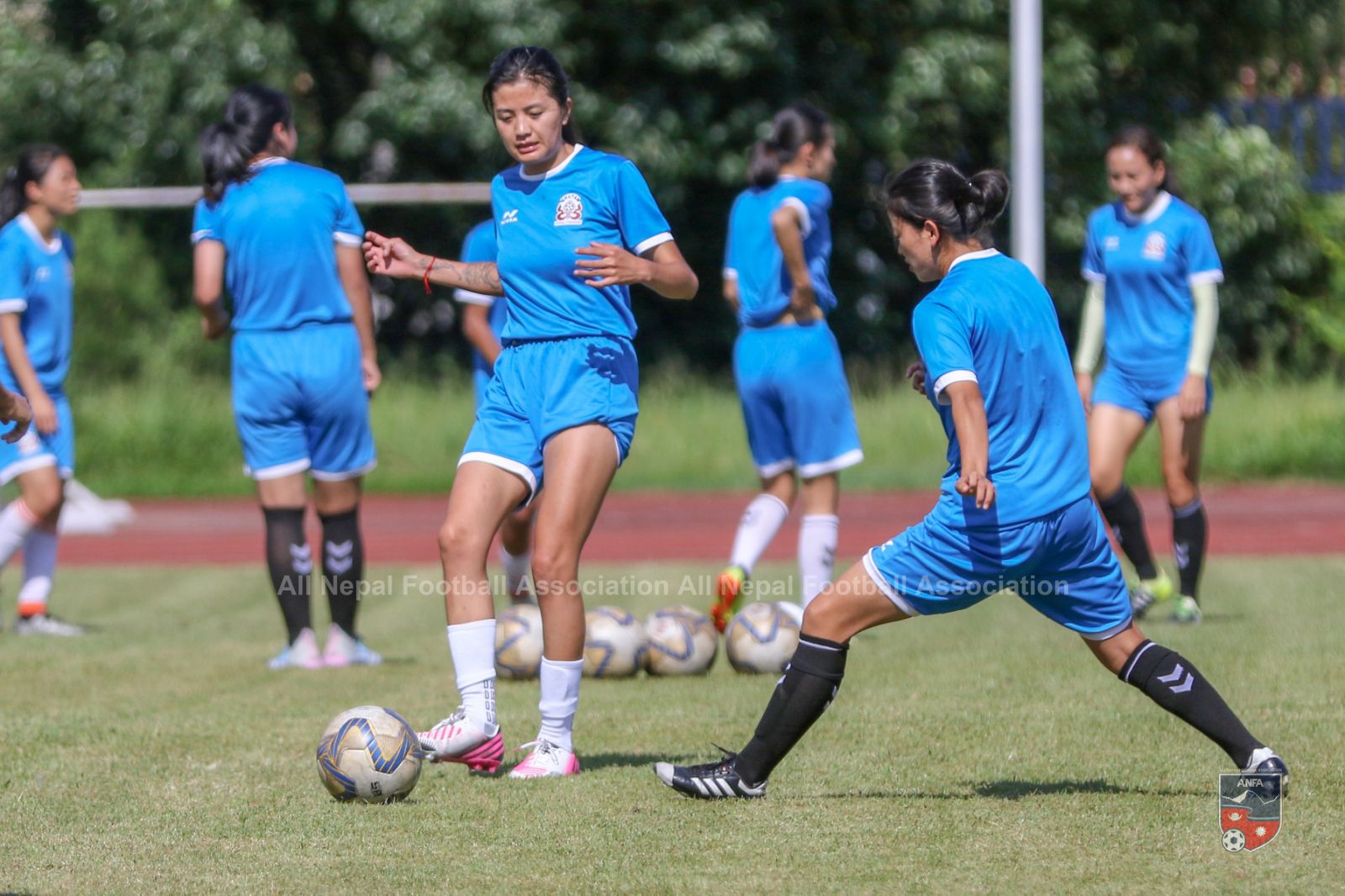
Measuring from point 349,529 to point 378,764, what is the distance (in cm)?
311

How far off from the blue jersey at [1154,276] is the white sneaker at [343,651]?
4.03m

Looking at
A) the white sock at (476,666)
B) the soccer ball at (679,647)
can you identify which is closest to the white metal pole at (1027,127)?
the soccer ball at (679,647)

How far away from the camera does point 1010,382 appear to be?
4805mm

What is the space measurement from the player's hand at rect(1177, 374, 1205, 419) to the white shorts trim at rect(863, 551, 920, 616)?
13.4 feet

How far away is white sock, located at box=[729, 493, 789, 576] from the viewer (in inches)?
335

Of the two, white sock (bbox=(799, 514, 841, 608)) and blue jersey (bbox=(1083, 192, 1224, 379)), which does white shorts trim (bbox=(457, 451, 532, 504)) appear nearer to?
white sock (bbox=(799, 514, 841, 608))

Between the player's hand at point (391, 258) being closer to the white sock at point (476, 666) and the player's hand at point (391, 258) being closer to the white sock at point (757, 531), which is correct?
the white sock at point (476, 666)

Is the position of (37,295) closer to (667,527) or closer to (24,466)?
(24,466)

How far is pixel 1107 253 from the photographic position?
347 inches

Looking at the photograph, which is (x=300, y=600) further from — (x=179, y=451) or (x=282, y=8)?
(x=282, y=8)

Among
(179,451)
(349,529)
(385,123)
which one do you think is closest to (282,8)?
(385,123)

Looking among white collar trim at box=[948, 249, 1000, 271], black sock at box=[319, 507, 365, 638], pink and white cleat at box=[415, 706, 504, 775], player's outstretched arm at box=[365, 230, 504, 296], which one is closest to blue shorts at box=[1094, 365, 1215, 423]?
black sock at box=[319, 507, 365, 638]

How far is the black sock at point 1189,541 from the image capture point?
29.7ft

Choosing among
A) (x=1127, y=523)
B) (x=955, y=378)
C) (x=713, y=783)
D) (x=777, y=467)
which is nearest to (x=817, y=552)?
(x=777, y=467)
